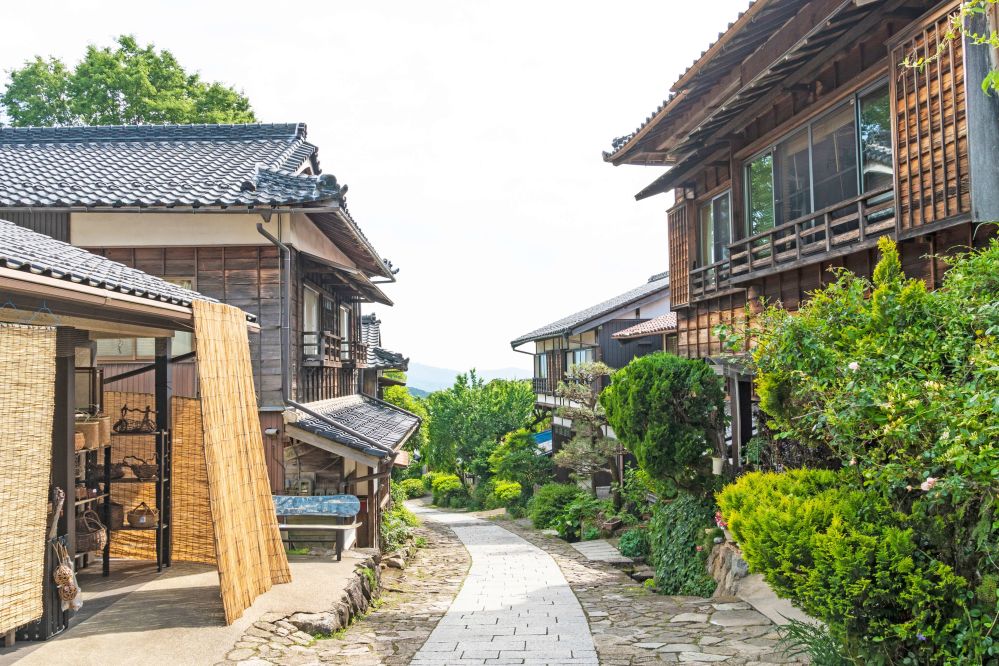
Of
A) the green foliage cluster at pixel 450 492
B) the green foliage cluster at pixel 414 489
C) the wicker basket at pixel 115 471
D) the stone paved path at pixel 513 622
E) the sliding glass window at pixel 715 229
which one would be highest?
the sliding glass window at pixel 715 229

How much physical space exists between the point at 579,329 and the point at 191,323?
23.9 meters

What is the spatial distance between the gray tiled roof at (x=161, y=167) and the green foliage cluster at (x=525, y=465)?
18.7 m

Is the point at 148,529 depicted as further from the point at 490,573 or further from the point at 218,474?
the point at 490,573

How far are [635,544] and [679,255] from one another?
7.11m

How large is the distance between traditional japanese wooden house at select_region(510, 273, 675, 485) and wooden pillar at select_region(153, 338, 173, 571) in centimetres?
1524

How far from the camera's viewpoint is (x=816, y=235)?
11.5 metres

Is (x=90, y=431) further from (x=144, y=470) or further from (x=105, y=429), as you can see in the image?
(x=144, y=470)

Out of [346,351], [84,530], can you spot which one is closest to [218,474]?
[84,530]

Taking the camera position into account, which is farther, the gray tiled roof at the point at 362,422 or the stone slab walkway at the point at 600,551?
the stone slab walkway at the point at 600,551

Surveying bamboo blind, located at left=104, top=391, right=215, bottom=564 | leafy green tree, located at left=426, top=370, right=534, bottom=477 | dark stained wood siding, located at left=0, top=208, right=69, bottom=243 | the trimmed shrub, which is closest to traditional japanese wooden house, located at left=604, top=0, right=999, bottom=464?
bamboo blind, located at left=104, top=391, right=215, bottom=564

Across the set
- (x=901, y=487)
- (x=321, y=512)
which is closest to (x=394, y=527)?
(x=321, y=512)

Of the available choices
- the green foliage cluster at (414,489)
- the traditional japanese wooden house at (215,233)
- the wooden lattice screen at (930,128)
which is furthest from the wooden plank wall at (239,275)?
the green foliage cluster at (414,489)

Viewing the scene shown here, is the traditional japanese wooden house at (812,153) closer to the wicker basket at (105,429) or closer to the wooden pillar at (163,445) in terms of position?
the wooden pillar at (163,445)

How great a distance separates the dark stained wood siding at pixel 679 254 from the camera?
16.4 m
